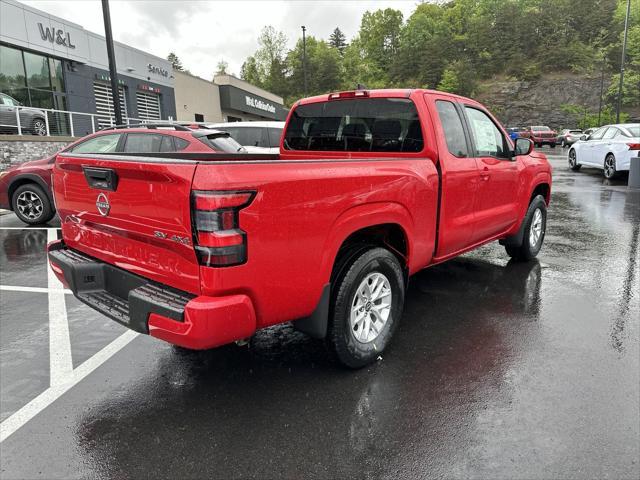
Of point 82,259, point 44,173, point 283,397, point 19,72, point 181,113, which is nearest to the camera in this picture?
point 283,397

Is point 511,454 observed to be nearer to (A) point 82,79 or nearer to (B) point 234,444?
(B) point 234,444

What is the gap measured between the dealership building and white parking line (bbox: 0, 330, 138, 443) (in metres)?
18.8

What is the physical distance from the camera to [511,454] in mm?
2453

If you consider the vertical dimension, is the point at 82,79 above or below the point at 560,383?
above

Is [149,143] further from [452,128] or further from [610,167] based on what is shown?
[610,167]

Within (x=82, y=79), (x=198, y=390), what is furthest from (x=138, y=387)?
(x=82, y=79)

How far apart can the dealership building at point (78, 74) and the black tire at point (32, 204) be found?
1247 cm

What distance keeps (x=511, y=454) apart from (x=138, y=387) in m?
2.35

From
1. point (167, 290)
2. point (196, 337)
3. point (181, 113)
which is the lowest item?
point (196, 337)

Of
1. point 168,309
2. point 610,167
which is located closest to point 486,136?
point 168,309

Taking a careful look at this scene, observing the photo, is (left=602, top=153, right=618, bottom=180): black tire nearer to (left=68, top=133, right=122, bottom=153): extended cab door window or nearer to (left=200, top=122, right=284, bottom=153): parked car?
(left=200, top=122, right=284, bottom=153): parked car

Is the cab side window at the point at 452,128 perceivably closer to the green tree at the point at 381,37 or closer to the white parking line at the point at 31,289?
the white parking line at the point at 31,289

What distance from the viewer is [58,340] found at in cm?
391

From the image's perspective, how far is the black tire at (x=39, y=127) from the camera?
1582 cm
